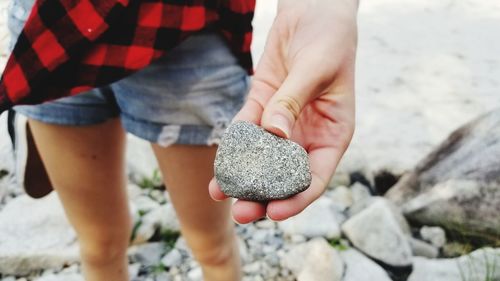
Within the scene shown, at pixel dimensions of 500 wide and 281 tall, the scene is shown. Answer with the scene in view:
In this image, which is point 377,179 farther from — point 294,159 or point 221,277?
point 294,159

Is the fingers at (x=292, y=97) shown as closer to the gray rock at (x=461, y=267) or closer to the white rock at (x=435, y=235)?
the gray rock at (x=461, y=267)

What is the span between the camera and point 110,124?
1.38m

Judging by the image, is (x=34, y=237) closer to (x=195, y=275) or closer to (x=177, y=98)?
(x=195, y=275)

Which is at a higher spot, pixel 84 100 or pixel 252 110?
pixel 252 110

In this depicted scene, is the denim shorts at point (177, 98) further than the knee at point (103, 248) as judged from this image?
No

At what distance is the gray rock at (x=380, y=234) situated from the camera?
213 cm

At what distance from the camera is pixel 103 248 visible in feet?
5.03

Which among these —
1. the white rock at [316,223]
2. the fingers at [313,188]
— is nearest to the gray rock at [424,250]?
the white rock at [316,223]

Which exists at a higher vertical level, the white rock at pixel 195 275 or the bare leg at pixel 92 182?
the bare leg at pixel 92 182

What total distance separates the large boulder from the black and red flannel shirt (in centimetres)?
140

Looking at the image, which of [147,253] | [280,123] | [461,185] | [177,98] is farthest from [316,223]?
[280,123]

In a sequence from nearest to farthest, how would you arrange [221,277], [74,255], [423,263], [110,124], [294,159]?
[294,159], [110,124], [221,277], [423,263], [74,255]

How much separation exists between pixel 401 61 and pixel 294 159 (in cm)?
287

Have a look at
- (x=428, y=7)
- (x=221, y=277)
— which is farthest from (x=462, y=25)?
(x=221, y=277)
